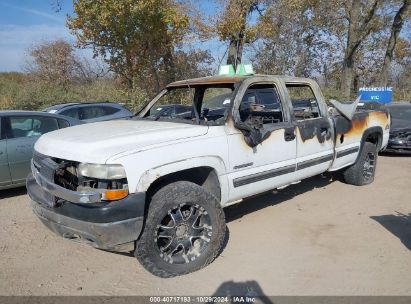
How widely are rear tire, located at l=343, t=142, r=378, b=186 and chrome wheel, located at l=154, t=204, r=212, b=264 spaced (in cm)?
369

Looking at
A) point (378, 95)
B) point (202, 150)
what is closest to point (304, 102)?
point (202, 150)

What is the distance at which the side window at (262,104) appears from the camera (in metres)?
4.88

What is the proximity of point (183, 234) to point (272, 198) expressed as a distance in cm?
269

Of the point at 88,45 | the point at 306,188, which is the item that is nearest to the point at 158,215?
the point at 306,188

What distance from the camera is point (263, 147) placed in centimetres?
460

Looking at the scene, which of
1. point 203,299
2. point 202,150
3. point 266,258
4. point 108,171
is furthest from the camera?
point 266,258

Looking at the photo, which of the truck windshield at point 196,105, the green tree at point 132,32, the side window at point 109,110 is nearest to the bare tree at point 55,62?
the green tree at point 132,32

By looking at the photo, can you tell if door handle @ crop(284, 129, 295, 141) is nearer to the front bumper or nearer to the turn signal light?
the front bumper

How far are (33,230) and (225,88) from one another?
297 centimetres

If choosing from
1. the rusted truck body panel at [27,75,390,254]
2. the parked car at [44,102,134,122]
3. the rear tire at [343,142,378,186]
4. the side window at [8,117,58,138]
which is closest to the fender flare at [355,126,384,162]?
the rear tire at [343,142,378,186]

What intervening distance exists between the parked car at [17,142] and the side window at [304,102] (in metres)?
4.25

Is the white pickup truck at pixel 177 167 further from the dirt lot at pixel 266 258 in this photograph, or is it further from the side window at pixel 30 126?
the side window at pixel 30 126

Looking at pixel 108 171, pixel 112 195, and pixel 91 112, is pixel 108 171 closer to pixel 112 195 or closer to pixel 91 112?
pixel 112 195

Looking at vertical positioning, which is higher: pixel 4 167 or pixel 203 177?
pixel 203 177
